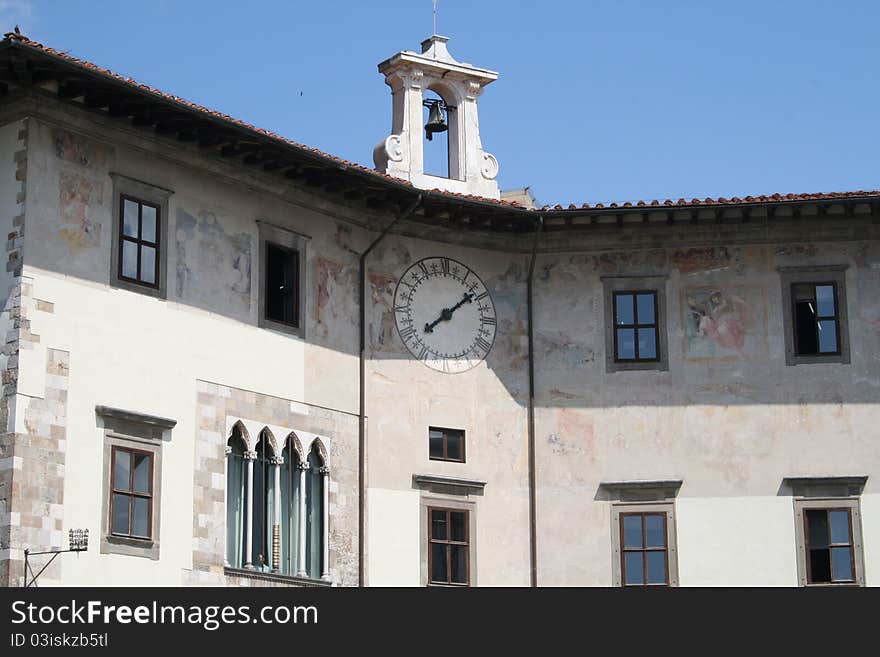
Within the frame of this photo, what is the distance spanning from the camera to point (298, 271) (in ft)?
88.6

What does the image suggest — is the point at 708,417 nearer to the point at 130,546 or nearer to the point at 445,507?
the point at 445,507

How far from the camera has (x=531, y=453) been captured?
28516mm

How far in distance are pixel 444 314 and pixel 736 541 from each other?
5.02 metres

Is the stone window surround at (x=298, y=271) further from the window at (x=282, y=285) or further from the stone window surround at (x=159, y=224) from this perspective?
the stone window surround at (x=159, y=224)

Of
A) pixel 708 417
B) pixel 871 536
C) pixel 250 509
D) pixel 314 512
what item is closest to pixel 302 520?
pixel 314 512

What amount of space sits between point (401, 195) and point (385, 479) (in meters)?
3.81

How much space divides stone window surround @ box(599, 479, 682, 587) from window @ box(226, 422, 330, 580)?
413 centimetres

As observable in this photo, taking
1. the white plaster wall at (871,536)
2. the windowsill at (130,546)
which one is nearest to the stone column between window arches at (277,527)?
the windowsill at (130,546)

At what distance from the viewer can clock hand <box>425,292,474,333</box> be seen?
92.9ft

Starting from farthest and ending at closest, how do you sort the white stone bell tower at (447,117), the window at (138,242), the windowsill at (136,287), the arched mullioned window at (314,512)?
the white stone bell tower at (447,117) → the arched mullioned window at (314,512) → the window at (138,242) → the windowsill at (136,287)

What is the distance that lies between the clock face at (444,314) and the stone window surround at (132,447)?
4.62 meters

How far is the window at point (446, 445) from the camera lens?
2800cm
